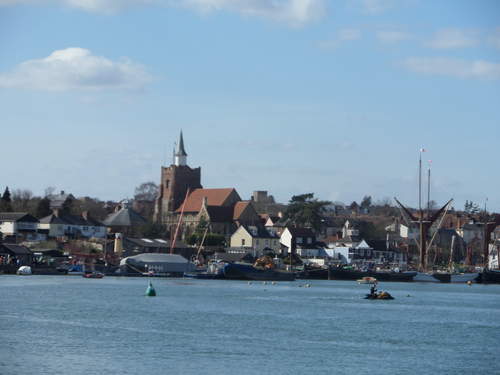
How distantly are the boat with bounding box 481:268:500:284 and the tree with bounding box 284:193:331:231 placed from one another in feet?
141

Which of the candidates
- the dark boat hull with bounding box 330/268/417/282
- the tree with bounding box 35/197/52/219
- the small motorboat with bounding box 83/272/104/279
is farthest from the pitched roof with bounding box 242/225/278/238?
the small motorboat with bounding box 83/272/104/279

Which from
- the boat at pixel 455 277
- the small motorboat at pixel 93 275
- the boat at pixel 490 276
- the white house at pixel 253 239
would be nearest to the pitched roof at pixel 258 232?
the white house at pixel 253 239

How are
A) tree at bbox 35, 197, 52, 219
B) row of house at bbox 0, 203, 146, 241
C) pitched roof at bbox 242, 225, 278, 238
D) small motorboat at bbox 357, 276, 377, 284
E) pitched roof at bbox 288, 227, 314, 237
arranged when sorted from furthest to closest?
pitched roof at bbox 288, 227, 314, 237
pitched roof at bbox 242, 225, 278, 238
tree at bbox 35, 197, 52, 219
row of house at bbox 0, 203, 146, 241
small motorboat at bbox 357, 276, 377, 284

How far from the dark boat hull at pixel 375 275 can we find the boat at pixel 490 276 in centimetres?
1144

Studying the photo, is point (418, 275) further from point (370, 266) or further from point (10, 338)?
point (10, 338)

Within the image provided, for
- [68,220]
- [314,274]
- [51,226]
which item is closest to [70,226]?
[68,220]

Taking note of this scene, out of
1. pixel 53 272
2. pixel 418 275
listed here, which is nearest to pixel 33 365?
pixel 53 272

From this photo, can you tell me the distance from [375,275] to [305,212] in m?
40.8

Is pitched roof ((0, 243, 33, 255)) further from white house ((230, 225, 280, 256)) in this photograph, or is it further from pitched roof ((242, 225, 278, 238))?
pitched roof ((242, 225, 278, 238))

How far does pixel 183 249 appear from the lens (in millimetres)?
165375

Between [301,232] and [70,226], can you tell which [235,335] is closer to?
[70,226]

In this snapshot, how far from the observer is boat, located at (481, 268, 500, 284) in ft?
518

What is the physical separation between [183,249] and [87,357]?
118690 millimetres

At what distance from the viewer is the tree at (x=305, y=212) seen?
193625mm
